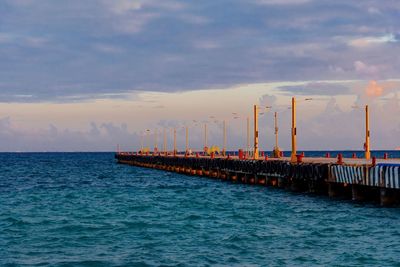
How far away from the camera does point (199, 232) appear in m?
36.1

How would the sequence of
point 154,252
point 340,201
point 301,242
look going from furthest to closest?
1. point 340,201
2. point 301,242
3. point 154,252

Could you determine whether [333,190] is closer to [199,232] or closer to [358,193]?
[358,193]

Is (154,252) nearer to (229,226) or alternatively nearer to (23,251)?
(23,251)

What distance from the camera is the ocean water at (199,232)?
28625 millimetres

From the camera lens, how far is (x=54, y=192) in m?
69.0

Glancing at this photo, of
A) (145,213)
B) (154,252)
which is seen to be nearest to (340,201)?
(145,213)

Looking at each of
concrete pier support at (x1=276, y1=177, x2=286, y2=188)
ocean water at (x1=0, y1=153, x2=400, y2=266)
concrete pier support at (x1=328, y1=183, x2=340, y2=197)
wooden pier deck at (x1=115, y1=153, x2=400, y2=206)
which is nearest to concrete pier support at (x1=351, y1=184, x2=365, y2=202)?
wooden pier deck at (x1=115, y1=153, x2=400, y2=206)

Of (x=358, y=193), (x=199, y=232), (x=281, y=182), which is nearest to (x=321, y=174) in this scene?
(x=358, y=193)

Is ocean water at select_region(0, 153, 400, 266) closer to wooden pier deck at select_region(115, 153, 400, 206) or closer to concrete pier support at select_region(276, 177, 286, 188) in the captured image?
wooden pier deck at select_region(115, 153, 400, 206)

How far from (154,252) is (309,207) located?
19800 mm

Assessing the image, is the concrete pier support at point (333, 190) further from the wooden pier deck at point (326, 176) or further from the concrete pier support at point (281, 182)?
the concrete pier support at point (281, 182)

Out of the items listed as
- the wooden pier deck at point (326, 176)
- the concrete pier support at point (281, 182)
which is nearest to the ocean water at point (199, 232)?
the wooden pier deck at point (326, 176)

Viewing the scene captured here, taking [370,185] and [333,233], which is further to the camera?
[370,185]

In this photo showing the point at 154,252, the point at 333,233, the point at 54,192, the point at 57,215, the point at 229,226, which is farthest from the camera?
the point at 54,192
